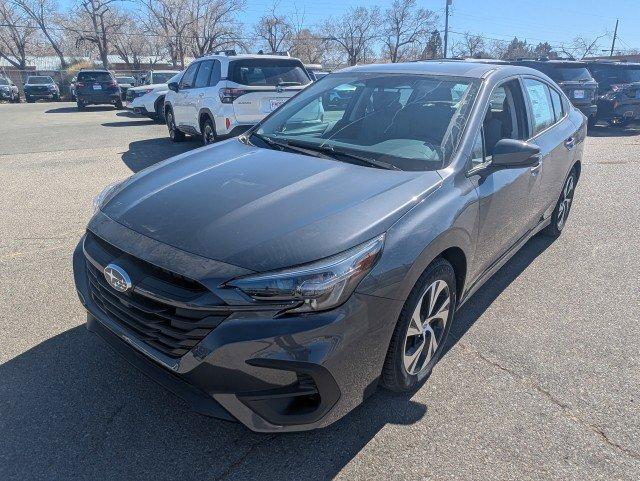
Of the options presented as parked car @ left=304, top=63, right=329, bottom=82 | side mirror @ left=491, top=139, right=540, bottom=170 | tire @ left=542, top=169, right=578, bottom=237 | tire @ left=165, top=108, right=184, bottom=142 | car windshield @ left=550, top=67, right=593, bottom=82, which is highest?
parked car @ left=304, top=63, right=329, bottom=82

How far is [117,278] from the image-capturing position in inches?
86.5

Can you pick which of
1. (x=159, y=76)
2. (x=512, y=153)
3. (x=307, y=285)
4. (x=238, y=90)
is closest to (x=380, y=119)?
(x=512, y=153)

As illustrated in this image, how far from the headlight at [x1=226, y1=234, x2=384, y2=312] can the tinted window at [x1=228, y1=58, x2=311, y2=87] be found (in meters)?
7.11

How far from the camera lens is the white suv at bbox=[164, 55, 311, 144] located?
8.27 metres

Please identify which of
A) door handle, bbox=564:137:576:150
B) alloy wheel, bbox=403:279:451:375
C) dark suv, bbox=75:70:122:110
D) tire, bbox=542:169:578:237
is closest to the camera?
alloy wheel, bbox=403:279:451:375

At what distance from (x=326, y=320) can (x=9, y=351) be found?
2.27m

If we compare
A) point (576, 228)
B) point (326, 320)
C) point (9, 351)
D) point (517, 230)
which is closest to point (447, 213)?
point (326, 320)

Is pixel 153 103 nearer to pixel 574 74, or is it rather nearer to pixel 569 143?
pixel 574 74

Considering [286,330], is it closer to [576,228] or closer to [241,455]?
[241,455]

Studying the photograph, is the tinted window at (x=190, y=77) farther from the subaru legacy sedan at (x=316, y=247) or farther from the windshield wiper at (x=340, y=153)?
the windshield wiper at (x=340, y=153)

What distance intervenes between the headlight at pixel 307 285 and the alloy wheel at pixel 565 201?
3.79m

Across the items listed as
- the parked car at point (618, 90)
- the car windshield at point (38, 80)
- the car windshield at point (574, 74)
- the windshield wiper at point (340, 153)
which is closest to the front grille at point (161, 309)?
the windshield wiper at point (340, 153)

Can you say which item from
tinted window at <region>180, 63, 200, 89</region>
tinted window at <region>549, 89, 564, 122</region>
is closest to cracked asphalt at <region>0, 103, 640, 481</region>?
tinted window at <region>549, 89, 564, 122</region>

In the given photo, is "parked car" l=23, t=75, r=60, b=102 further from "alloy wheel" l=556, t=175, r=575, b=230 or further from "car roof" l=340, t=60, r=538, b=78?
"alloy wheel" l=556, t=175, r=575, b=230
